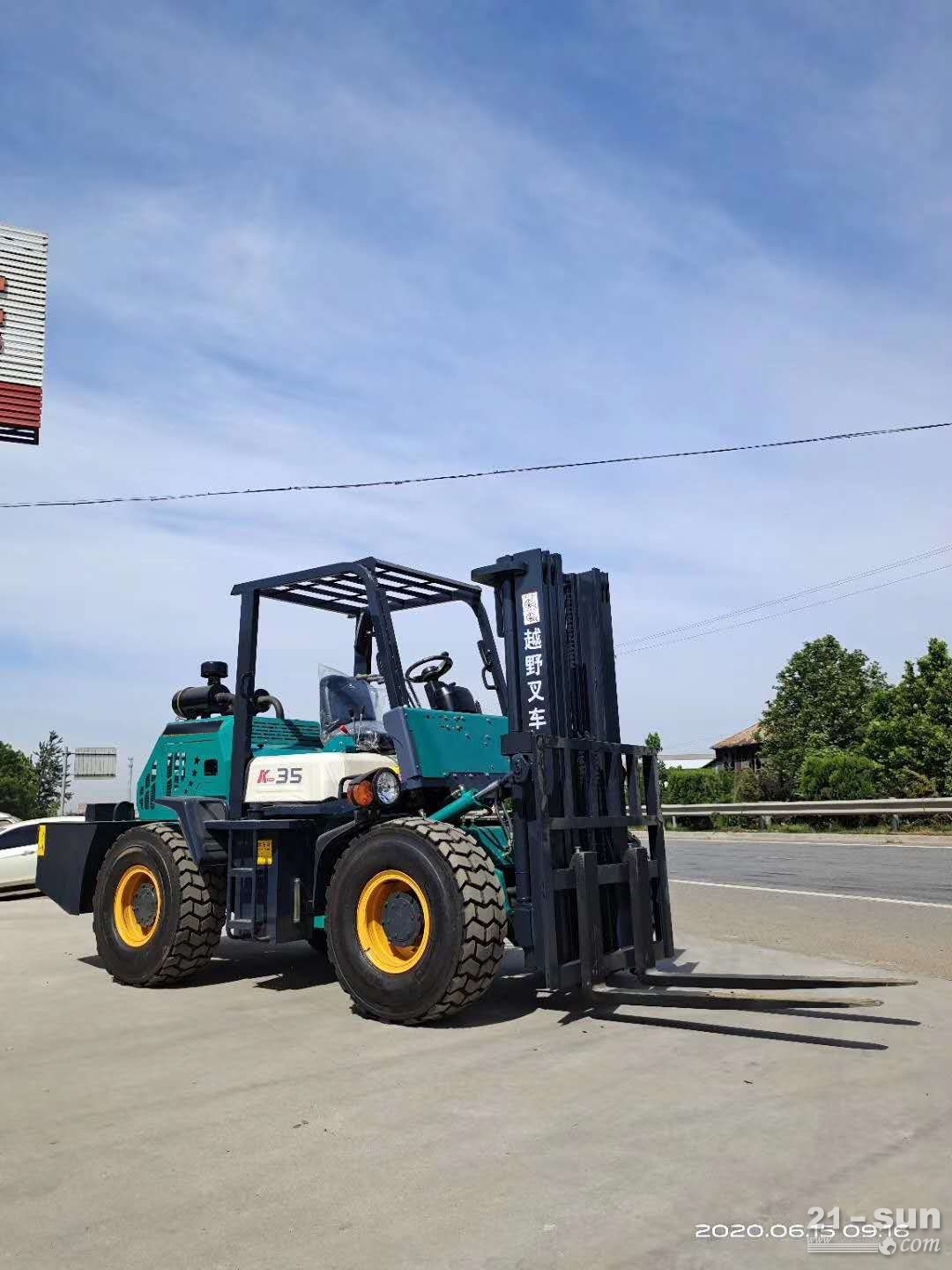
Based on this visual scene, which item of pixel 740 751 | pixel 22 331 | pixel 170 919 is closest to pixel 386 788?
pixel 170 919

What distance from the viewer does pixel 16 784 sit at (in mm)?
84625

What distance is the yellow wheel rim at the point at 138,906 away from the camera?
7500mm

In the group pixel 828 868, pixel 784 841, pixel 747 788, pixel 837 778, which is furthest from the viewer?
pixel 747 788

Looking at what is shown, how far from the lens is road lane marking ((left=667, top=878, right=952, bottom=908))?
1100cm

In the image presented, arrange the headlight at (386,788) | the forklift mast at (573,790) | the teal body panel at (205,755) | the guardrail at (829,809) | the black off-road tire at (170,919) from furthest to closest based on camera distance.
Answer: the guardrail at (829,809) < the teal body panel at (205,755) < the black off-road tire at (170,919) < the headlight at (386,788) < the forklift mast at (573,790)

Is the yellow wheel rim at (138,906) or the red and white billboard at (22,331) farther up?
the red and white billboard at (22,331)

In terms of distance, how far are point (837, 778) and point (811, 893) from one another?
18962 mm

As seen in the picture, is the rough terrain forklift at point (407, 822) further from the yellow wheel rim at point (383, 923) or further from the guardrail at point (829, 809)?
the guardrail at point (829, 809)

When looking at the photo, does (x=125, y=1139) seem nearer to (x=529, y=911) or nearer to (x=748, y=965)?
(x=529, y=911)

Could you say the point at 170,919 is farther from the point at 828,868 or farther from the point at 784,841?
the point at 784,841

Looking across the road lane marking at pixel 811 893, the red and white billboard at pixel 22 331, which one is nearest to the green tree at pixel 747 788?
the road lane marking at pixel 811 893

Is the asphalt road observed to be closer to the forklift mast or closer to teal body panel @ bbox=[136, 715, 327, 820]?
the forklift mast

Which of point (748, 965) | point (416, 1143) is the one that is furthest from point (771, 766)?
point (416, 1143)

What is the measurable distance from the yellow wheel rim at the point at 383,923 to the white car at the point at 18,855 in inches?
411
